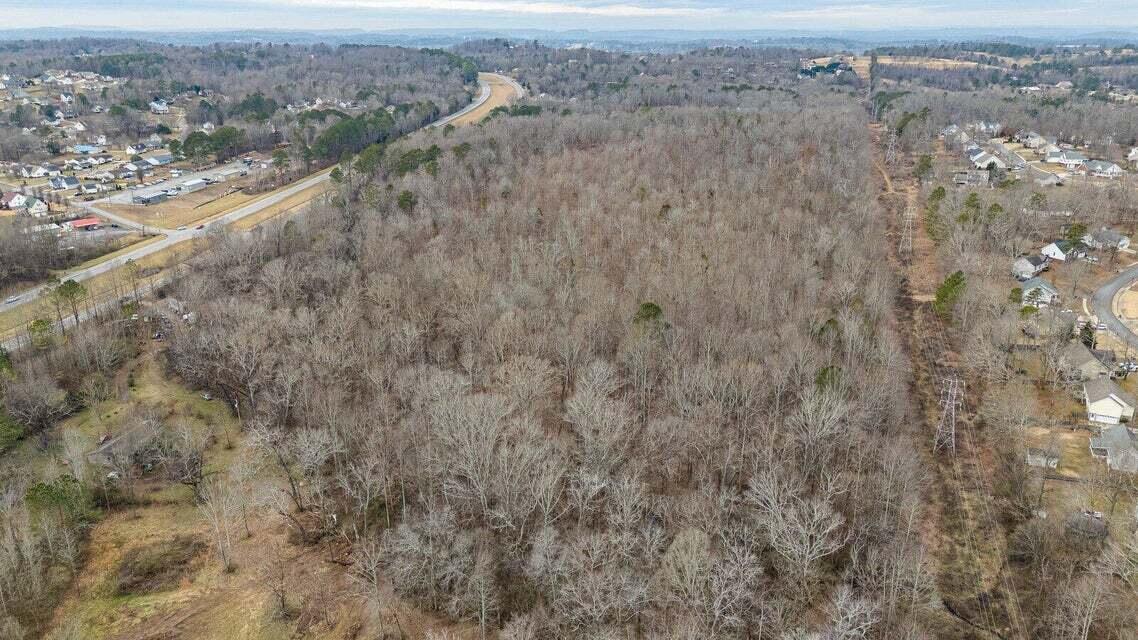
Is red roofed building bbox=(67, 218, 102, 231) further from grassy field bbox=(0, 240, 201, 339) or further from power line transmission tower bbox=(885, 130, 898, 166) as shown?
power line transmission tower bbox=(885, 130, 898, 166)

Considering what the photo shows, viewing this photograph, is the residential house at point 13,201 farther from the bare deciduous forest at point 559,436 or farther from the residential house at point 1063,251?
the residential house at point 1063,251

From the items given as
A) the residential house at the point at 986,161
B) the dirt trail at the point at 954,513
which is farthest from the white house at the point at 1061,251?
the residential house at the point at 986,161

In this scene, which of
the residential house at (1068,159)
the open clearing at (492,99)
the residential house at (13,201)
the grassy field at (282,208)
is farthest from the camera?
the open clearing at (492,99)

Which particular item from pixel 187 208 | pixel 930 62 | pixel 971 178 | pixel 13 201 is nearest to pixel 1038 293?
pixel 971 178

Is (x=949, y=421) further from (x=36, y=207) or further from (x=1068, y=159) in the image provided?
(x=36, y=207)

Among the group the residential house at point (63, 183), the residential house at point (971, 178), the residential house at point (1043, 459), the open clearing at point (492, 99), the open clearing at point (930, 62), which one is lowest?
the residential house at point (1043, 459)

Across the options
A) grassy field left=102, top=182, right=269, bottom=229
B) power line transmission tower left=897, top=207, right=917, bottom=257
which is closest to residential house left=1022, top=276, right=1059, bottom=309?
power line transmission tower left=897, top=207, right=917, bottom=257
